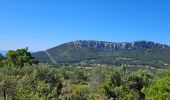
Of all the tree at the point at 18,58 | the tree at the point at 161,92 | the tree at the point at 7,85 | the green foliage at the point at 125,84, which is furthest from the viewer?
the tree at the point at 18,58

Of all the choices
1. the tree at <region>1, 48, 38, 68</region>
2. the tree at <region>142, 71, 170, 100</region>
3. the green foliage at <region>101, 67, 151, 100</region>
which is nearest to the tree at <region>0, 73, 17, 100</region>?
the green foliage at <region>101, 67, 151, 100</region>

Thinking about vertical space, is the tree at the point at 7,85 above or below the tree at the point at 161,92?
below

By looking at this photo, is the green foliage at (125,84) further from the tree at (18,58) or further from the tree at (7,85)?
the tree at (18,58)

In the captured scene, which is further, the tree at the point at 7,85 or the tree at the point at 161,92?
the tree at the point at 7,85

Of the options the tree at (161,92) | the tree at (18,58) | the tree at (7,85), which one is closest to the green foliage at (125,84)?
the tree at (161,92)

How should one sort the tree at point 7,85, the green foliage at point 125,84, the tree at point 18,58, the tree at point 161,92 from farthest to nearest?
the tree at point 18,58 → the tree at point 7,85 → the green foliage at point 125,84 → the tree at point 161,92

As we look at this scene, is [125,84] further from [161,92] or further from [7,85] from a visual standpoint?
[7,85]

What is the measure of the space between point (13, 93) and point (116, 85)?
1874cm

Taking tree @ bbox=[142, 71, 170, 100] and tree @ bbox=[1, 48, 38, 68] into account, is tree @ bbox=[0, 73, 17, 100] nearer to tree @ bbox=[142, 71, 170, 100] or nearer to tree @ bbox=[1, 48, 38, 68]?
tree @ bbox=[142, 71, 170, 100]

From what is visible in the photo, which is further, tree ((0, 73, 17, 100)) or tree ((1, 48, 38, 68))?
tree ((1, 48, 38, 68))

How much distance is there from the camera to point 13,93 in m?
62.0

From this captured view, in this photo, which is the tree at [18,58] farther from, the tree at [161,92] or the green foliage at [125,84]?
the tree at [161,92]

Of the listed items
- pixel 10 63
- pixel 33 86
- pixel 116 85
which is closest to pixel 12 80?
pixel 33 86

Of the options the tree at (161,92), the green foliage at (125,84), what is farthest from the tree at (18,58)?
the tree at (161,92)
